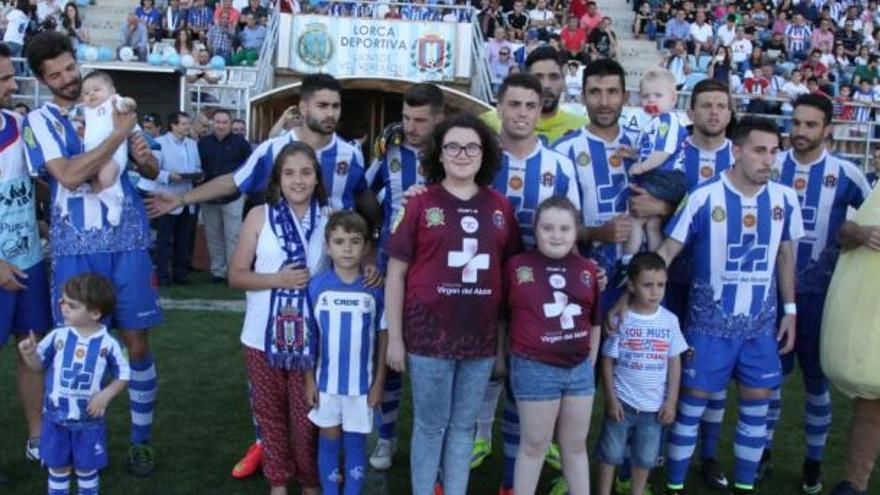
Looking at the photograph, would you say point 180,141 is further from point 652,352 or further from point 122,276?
point 652,352

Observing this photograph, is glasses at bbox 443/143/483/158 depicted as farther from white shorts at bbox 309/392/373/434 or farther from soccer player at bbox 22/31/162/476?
soccer player at bbox 22/31/162/476

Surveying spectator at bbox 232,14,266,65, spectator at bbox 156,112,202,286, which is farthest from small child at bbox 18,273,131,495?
spectator at bbox 232,14,266,65

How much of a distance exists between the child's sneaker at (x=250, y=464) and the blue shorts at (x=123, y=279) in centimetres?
88

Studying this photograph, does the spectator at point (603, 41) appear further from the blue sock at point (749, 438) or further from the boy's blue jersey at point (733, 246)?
the blue sock at point (749, 438)

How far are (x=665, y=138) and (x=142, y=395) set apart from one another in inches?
114

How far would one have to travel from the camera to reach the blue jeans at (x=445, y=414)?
411 cm

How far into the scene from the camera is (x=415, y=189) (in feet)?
14.0

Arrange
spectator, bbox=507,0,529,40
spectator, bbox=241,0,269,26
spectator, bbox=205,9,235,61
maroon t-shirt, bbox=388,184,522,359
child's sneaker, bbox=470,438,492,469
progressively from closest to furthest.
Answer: maroon t-shirt, bbox=388,184,522,359
child's sneaker, bbox=470,438,492,469
spectator, bbox=205,9,235,61
spectator, bbox=241,0,269,26
spectator, bbox=507,0,529,40

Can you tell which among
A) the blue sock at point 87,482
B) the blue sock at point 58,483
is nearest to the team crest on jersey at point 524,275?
the blue sock at point 87,482

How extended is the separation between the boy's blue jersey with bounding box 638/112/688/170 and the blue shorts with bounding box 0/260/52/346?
3013 mm

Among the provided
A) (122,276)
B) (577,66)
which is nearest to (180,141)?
(122,276)

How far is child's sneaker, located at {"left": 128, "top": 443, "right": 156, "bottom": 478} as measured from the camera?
5062 millimetres

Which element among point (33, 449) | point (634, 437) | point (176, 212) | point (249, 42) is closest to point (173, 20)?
point (249, 42)

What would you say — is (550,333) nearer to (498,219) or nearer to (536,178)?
(498,219)
